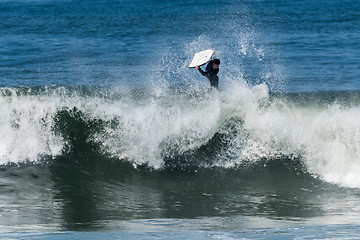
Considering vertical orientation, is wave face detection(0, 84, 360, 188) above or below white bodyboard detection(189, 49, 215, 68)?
below

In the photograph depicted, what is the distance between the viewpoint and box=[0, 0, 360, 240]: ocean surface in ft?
27.0

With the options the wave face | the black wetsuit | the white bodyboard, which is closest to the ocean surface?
A: the wave face

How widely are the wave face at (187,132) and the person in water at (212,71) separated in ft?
1.24

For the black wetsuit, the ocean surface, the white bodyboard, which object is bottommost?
the ocean surface

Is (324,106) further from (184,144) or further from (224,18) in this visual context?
(224,18)

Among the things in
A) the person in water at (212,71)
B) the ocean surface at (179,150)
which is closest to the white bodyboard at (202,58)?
the person in water at (212,71)

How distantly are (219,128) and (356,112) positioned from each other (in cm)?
330

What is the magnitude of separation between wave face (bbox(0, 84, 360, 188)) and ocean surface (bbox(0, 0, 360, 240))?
0.09 ft

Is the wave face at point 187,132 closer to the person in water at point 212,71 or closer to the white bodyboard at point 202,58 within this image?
the person in water at point 212,71

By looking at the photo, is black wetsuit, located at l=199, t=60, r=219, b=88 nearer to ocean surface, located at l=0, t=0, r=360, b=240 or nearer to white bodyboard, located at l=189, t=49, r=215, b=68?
white bodyboard, located at l=189, t=49, r=215, b=68

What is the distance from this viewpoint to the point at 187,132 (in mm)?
11789

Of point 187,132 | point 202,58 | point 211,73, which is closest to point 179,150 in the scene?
point 187,132

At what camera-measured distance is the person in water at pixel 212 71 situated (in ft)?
38.0

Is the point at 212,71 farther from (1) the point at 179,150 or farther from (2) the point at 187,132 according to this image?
(1) the point at 179,150
